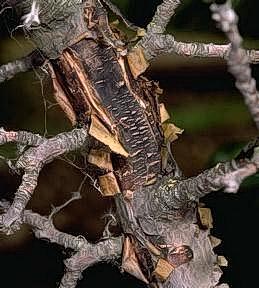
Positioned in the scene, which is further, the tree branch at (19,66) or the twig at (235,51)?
the tree branch at (19,66)

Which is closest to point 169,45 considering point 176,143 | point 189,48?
point 189,48

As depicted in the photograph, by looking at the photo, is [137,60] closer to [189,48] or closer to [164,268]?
[189,48]

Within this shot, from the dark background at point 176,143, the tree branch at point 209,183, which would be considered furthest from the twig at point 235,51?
the dark background at point 176,143

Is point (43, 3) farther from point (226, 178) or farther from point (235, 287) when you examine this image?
point (235, 287)

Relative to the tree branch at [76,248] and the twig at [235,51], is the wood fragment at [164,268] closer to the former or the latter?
the tree branch at [76,248]

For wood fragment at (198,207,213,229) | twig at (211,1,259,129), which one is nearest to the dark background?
wood fragment at (198,207,213,229)

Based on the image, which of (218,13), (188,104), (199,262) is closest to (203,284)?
(199,262)
